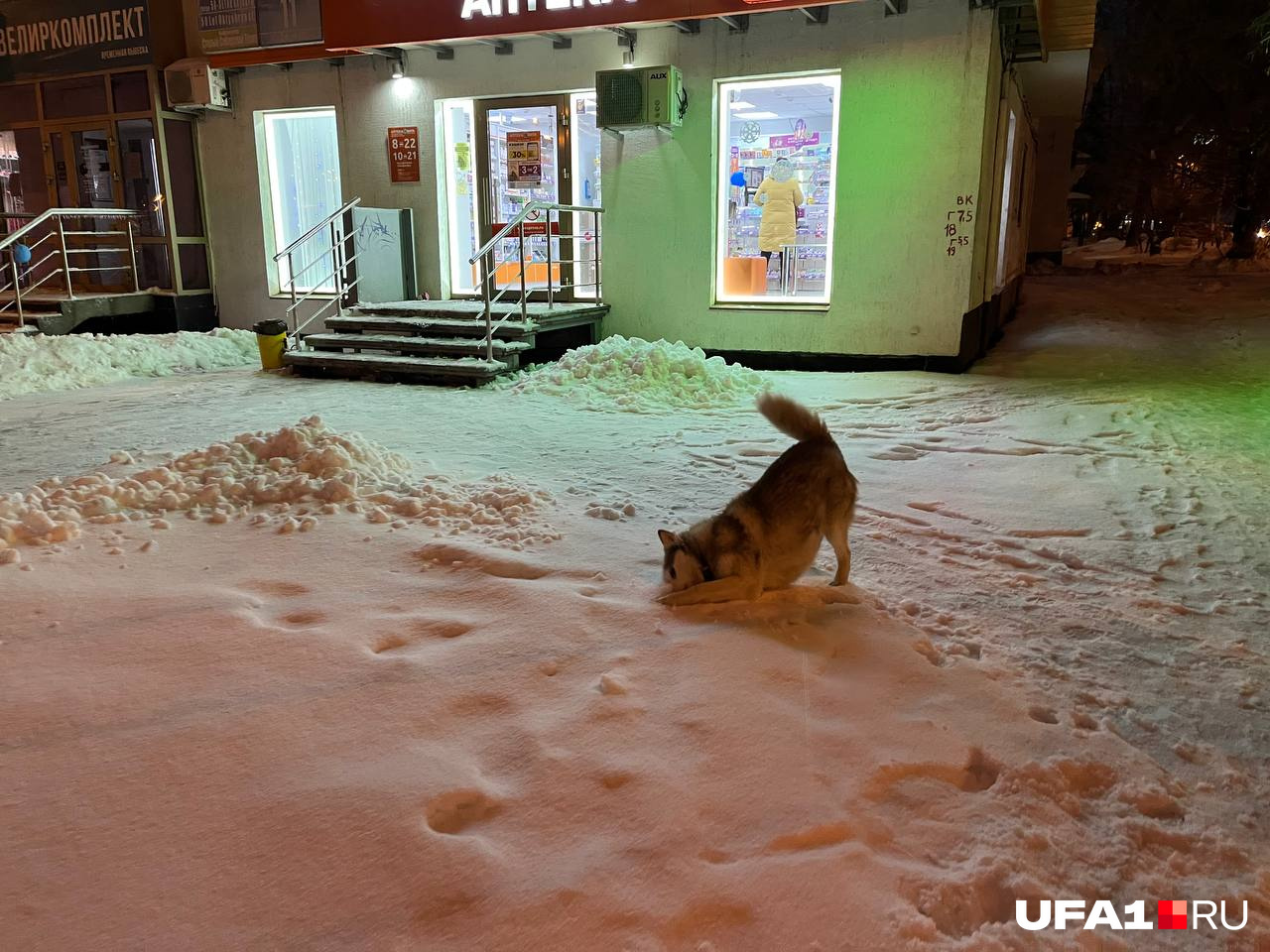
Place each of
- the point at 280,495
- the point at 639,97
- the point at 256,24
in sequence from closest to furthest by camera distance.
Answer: the point at 280,495 < the point at 639,97 < the point at 256,24

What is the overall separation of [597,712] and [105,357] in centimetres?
1115

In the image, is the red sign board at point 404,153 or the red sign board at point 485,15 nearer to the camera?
the red sign board at point 485,15

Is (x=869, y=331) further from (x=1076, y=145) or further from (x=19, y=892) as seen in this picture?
(x=1076, y=145)

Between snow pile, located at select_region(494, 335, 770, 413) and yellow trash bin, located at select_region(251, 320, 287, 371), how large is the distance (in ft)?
11.9

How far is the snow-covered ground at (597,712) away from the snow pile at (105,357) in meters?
5.13

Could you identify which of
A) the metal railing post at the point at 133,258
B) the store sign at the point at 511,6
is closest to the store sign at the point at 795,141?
the store sign at the point at 511,6

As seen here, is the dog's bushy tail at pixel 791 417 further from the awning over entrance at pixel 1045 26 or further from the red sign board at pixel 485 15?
the awning over entrance at pixel 1045 26

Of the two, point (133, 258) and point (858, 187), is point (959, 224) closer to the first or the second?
point (858, 187)

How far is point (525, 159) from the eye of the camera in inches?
474

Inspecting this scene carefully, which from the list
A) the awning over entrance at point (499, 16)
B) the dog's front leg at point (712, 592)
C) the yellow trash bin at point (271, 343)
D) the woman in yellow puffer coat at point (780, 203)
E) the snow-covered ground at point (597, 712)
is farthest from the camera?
the yellow trash bin at point (271, 343)

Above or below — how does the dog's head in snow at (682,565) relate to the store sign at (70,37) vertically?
below

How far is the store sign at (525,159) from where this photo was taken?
12.0 metres

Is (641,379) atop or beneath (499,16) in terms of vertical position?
beneath

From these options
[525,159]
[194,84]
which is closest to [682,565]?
[525,159]
